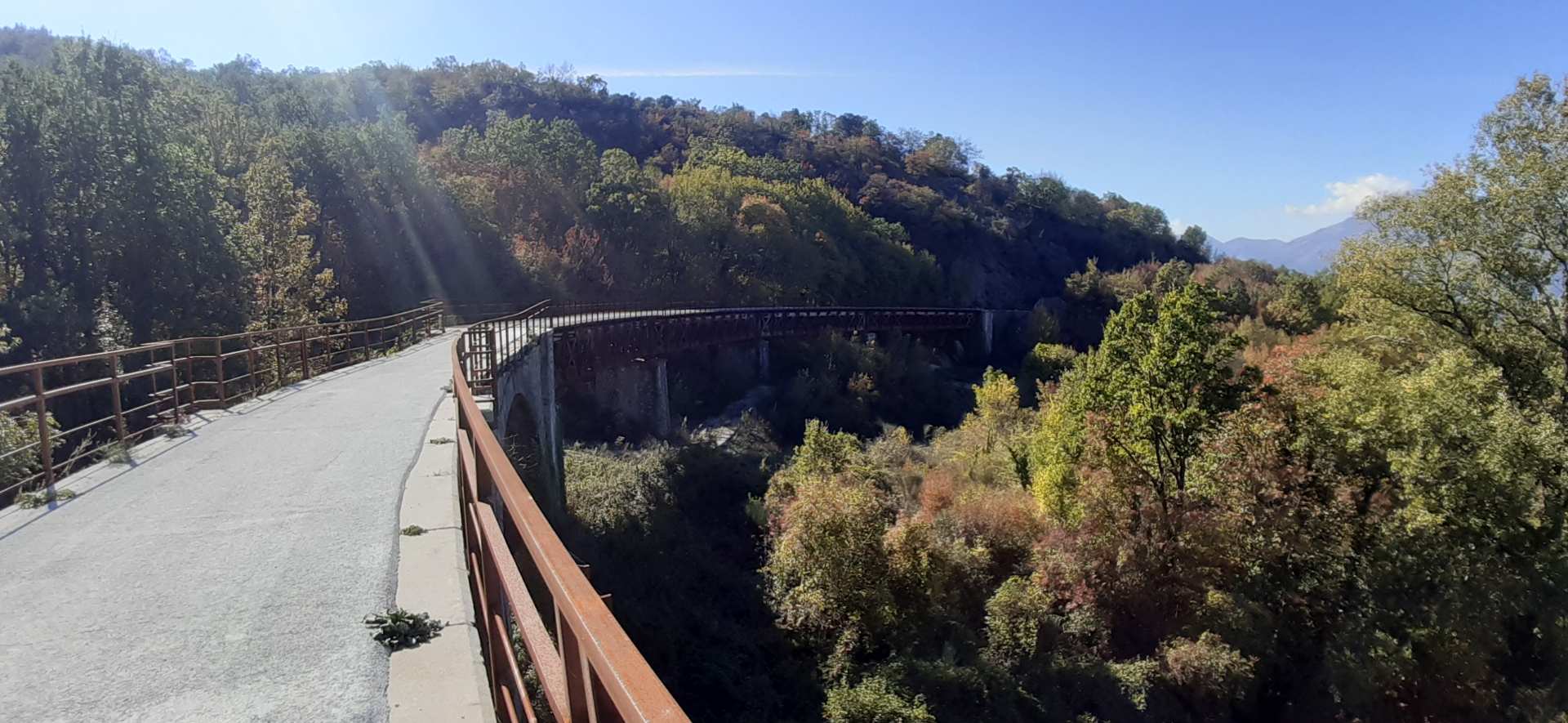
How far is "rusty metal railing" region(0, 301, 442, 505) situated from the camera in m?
9.54

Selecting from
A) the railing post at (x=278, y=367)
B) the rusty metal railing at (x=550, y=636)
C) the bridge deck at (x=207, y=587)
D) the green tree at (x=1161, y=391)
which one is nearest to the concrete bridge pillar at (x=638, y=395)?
the railing post at (x=278, y=367)

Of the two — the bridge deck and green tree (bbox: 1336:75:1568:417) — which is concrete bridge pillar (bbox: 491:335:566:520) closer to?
the bridge deck

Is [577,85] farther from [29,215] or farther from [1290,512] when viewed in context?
[1290,512]

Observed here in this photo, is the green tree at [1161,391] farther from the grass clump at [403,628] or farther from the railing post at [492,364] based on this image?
the grass clump at [403,628]

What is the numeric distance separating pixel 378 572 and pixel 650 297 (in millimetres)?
50992

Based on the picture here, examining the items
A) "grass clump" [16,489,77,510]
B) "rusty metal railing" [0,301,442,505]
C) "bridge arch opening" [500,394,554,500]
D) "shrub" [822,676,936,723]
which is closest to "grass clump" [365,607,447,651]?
"grass clump" [16,489,77,510]

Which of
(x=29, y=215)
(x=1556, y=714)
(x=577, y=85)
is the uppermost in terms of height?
(x=577, y=85)

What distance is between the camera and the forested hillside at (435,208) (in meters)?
21.7

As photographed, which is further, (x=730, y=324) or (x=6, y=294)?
(x=730, y=324)

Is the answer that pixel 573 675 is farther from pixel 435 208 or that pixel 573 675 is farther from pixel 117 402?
pixel 435 208

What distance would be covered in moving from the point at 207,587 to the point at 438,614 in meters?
1.76

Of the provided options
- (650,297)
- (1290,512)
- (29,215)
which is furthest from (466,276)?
(1290,512)

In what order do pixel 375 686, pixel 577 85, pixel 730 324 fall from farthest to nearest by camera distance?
pixel 577 85 → pixel 730 324 → pixel 375 686

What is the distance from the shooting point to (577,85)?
4889 inches
